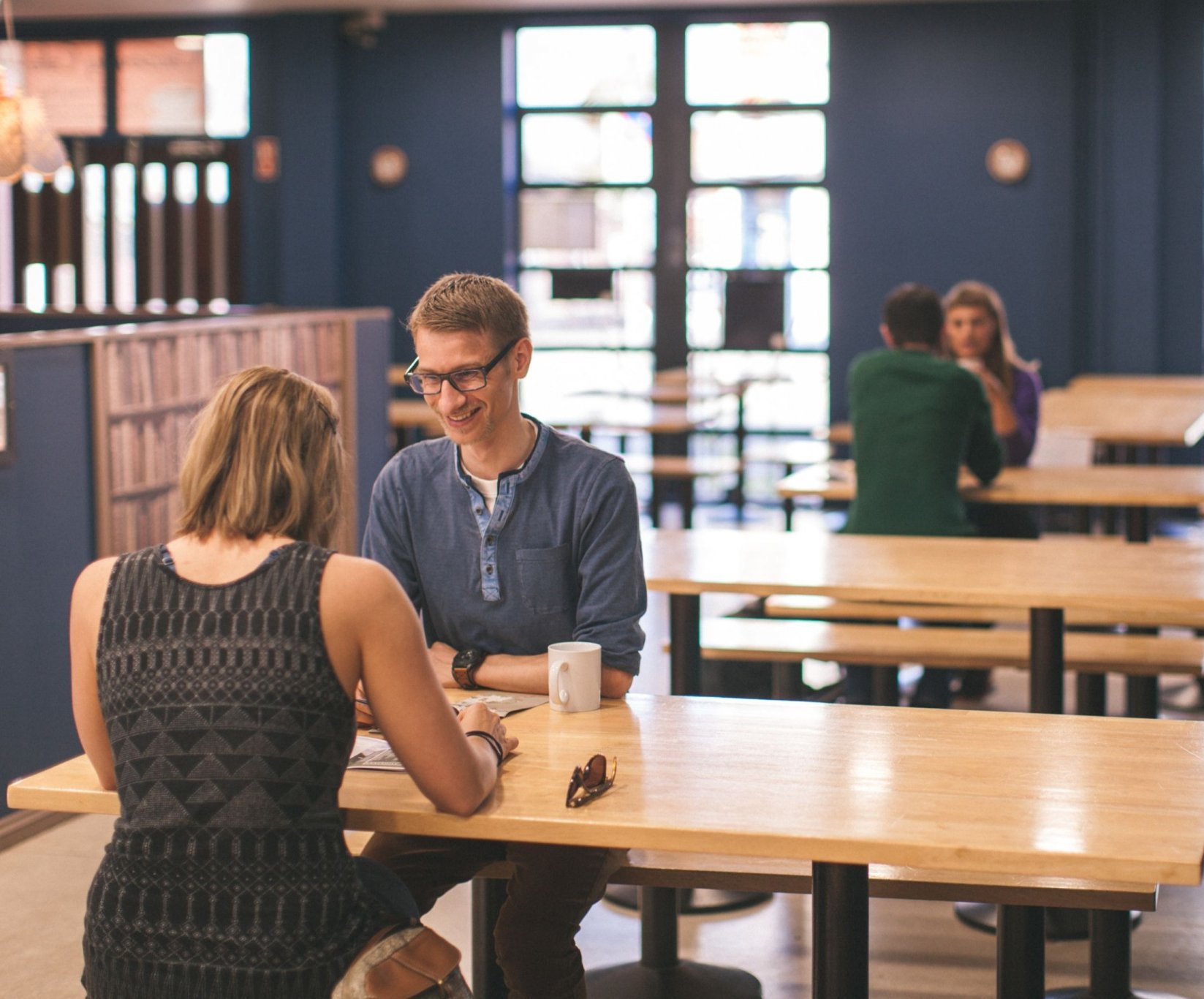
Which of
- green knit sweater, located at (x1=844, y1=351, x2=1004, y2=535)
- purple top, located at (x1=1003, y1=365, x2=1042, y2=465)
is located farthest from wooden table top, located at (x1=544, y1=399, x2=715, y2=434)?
green knit sweater, located at (x1=844, y1=351, x2=1004, y2=535)

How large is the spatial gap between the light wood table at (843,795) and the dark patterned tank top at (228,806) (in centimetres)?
17

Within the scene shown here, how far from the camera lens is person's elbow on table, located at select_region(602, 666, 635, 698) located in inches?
92.0

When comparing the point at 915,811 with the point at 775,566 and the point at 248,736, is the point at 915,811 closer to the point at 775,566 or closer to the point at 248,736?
the point at 248,736

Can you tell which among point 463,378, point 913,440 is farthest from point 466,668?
point 913,440

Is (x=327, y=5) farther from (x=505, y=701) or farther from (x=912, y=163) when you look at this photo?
(x=505, y=701)

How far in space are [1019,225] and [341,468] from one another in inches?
336

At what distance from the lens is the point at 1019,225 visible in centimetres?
975

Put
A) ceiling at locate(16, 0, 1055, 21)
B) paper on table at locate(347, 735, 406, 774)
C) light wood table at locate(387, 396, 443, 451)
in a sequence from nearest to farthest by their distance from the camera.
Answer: paper on table at locate(347, 735, 406, 774) < light wood table at locate(387, 396, 443, 451) < ceiling at locate(16, 0, 1055, 21)

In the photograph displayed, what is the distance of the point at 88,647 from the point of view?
1.81 metres

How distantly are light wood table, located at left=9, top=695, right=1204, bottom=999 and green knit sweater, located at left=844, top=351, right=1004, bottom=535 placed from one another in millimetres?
1970

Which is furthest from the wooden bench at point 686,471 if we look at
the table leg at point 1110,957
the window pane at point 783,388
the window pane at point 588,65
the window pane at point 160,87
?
the table leg at point 1110,957

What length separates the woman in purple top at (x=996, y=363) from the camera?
4.92m

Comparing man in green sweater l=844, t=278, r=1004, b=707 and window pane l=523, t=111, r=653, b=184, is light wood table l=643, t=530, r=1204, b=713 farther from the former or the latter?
window pane l=523, t=111, r=653, b=184

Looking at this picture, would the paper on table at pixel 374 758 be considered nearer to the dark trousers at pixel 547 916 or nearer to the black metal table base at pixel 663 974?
the dark trousers at pixel 547 916
